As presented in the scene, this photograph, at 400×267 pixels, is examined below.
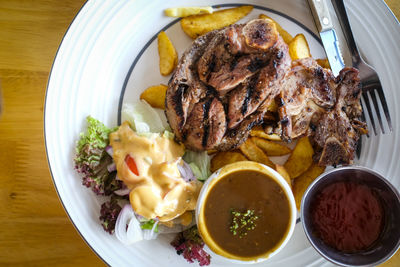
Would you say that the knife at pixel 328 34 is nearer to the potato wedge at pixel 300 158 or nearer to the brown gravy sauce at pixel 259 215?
the potato wedge at pixel 300 158

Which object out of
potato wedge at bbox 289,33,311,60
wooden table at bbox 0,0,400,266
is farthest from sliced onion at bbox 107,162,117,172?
potato wedge at bbox 289,33,311,60

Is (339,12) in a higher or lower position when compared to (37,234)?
higher

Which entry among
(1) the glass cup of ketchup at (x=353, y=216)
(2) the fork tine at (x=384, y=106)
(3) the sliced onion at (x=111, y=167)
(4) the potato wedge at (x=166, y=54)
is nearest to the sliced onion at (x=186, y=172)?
(3) the sliced onion at (x=111, y=167)

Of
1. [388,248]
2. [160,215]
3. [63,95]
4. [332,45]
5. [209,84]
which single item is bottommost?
[388,248]

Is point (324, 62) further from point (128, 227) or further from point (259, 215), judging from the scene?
point (128, 227)

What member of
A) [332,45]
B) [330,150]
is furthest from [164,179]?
[332,45]

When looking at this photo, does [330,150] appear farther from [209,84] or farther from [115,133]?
[115,133]

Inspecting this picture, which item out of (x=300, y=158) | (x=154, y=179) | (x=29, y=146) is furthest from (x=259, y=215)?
(x=29, y=146)
